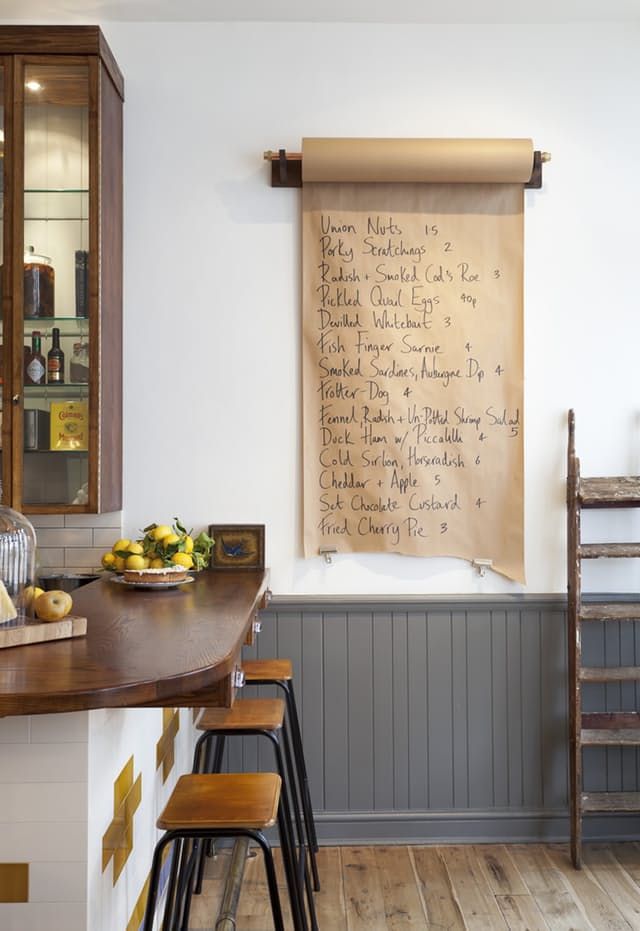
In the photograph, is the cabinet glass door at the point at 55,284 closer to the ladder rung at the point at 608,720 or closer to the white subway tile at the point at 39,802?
the white subway tile at the point at 39,802

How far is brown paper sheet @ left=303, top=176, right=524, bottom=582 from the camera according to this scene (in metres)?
2.98

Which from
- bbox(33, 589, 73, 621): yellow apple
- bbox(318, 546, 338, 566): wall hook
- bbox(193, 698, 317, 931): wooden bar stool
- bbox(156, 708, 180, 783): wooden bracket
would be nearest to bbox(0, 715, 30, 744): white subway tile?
bbox(33, 589, 73, 621): yellow apple

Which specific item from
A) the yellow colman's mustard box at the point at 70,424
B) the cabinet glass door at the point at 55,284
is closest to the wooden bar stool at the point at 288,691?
the cabinet glass door at the point at 55,284

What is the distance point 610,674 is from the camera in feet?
9.35

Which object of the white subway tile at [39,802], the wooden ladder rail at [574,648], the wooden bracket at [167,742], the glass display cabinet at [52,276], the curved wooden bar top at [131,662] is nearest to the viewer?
the curved wooden bar top at [131,662]

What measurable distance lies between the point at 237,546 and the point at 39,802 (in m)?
1.55

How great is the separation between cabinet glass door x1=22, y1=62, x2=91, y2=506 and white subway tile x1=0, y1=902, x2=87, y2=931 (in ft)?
4.62

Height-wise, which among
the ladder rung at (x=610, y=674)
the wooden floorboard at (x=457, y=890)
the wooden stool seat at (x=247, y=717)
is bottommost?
the wooden floorboard at (x=457, y=890)

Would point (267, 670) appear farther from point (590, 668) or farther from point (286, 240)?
point (286, 240)

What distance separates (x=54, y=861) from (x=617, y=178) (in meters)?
2.76

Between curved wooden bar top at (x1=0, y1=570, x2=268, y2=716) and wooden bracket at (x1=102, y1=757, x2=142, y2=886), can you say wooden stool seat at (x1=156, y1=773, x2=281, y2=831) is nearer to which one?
wooden bracket at (x1=102, y1=757, x2=142, y2=886)

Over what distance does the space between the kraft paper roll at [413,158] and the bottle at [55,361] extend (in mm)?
992

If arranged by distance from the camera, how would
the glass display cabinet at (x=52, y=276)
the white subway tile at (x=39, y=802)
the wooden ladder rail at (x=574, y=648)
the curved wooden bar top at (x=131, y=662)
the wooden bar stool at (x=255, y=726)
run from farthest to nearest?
the wooden ladder rail at (x=574, y=648) < the glass display cabinet at (x=52, y=276) < the wooden bar stool at (x=255, y=726) < the white subway tile at (x=39, y=802) < the curved wooden bar top at (x=131, y=662)

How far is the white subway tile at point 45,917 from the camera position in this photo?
144 cm
